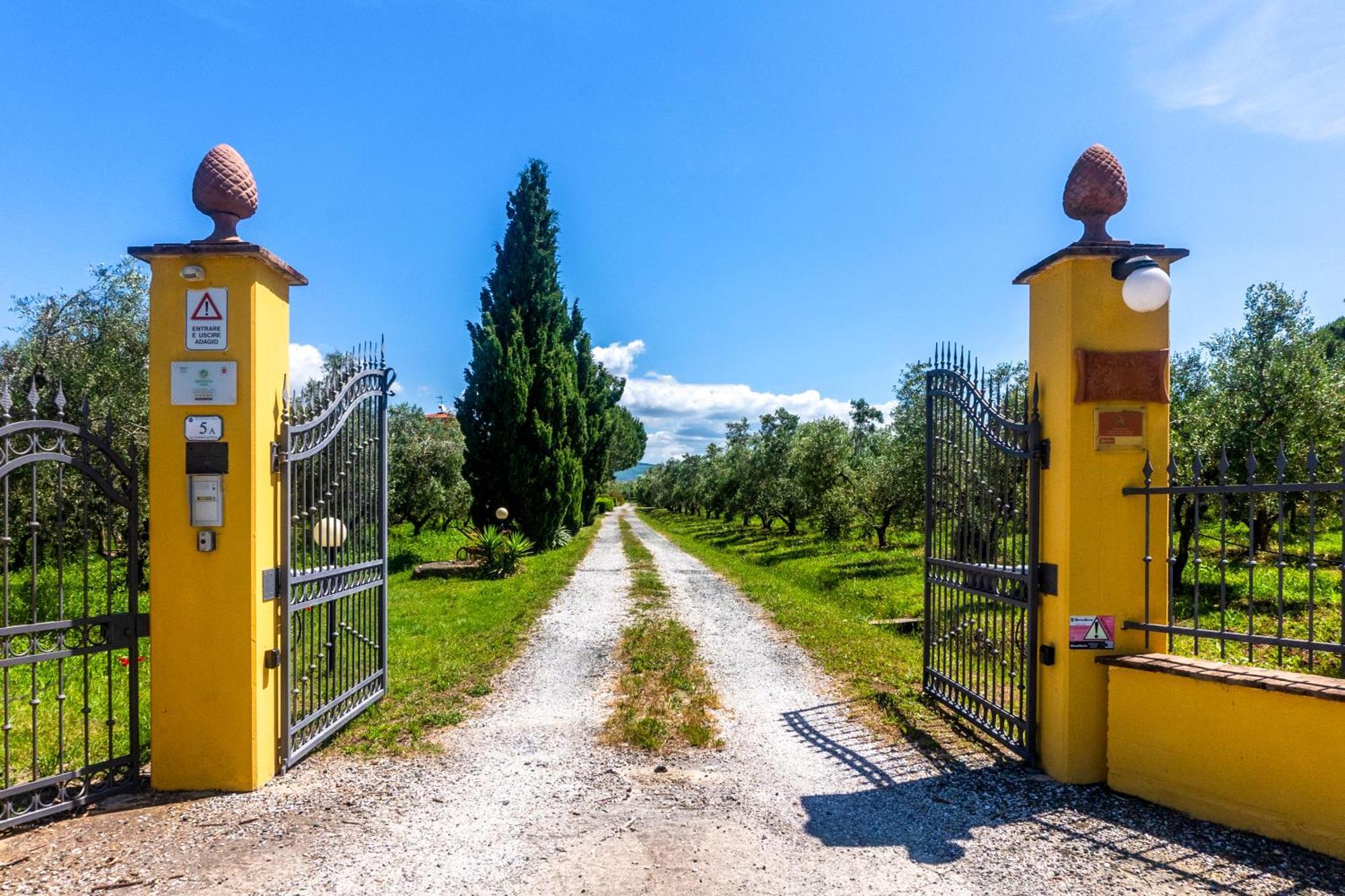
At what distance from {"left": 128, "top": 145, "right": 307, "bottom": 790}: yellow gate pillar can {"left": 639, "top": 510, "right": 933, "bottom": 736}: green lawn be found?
477 cm

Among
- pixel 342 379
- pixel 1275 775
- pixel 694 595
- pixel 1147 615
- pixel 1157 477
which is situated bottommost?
pixel 694 595

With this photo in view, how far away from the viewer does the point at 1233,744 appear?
3.90 m

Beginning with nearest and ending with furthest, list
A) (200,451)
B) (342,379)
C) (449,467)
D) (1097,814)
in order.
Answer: (1097,814) → (200,451) → (342,379) → (449,467)

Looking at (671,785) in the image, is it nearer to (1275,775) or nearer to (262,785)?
(262,785)

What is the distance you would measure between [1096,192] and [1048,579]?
2671mm

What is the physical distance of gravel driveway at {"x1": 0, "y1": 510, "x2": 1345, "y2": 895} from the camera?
3.43 metres

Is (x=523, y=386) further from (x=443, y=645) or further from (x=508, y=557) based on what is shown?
(x=443, y=645)

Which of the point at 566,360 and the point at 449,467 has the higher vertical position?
the point at 566,360

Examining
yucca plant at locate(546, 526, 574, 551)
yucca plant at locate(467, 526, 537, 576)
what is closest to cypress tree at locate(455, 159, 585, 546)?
yucca plant at locate(546, 526, 574, 551)

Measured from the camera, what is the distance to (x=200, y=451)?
4430mm

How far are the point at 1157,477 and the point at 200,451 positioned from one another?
6.15m

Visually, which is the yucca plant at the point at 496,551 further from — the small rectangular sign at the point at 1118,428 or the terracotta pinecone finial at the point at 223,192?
the small rectangular sign at the point at 1118,428

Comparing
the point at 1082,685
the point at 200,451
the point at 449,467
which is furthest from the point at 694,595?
the point at 449,467

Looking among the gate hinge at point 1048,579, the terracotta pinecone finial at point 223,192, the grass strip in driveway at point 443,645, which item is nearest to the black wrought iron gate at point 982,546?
the gate hinge at point 1048,579
